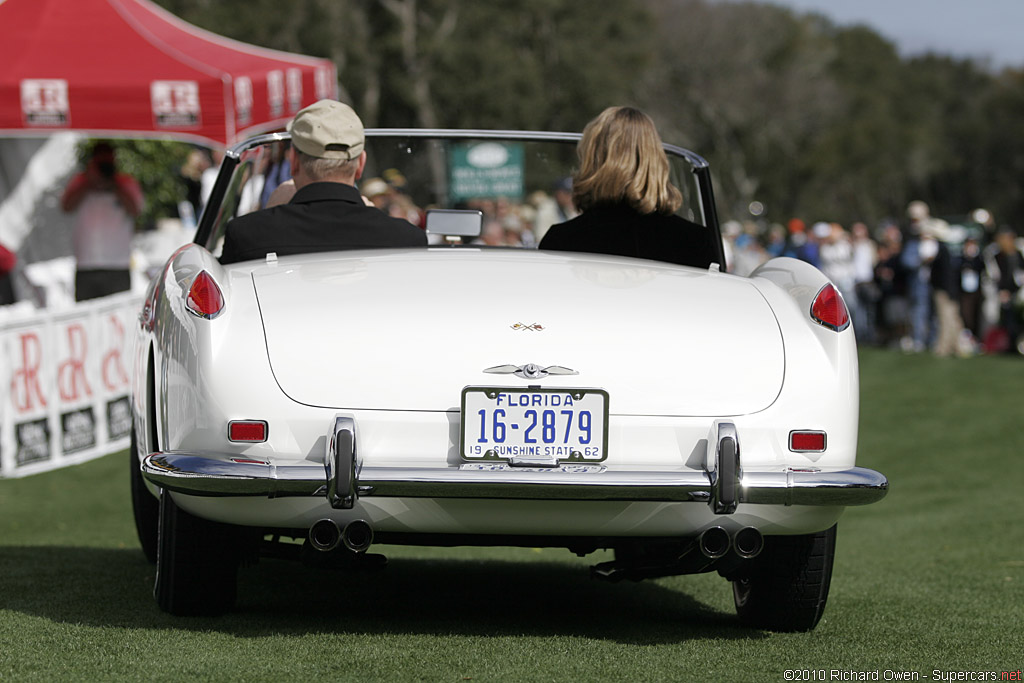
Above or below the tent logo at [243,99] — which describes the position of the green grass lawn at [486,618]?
below

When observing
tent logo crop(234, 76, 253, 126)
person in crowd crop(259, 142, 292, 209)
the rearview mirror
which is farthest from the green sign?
tent logo crop(234, 76, 253, 126)

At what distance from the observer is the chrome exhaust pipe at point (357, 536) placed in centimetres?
396

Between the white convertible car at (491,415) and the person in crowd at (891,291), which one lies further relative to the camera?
the person in crowd at (891,291)

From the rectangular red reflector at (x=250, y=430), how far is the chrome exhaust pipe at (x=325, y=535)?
270 millimetres

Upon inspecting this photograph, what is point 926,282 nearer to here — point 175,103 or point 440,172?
point 175,103

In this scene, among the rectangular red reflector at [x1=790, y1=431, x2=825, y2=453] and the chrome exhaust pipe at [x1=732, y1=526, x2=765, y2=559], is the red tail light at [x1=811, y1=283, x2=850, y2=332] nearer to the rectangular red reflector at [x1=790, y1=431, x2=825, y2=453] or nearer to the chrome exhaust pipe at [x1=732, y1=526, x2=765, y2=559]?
the rectangular red reflector at [x1=790, y1=431, x2=825, y2=453]

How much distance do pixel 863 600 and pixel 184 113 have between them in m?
9.15

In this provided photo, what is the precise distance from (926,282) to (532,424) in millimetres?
20128

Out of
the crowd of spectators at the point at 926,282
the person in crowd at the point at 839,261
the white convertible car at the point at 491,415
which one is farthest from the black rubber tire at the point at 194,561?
the person in crowd at the point at 839,261

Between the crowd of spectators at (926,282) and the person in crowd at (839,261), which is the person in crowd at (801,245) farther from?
the person in crowd at (839,261)

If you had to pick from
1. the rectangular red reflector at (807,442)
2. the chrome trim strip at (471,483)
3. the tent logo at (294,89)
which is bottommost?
the chrome trim strip at (471,483)

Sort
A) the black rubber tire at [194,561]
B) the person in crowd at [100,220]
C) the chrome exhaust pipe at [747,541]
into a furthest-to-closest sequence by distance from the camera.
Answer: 1. the person in crowd at [100,220]
2. the black rubber tire at [194,561]
3. the chrome exhaust pipe at [747,541]

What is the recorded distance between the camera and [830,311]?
14.1ft

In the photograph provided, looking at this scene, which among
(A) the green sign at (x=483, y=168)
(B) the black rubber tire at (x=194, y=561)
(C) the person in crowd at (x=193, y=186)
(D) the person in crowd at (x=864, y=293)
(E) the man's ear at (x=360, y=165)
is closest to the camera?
(B) the black rubber tire at (x=194, y=561)
